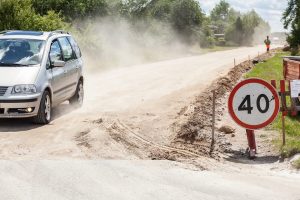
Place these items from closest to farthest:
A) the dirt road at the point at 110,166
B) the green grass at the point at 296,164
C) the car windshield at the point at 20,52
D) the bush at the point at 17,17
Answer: the dirt road at the point at 110,166
the green grass at the point at 296,164
the car windshield at the point at 20,52
the bush at the point at 17,17

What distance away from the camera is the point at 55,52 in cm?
1202

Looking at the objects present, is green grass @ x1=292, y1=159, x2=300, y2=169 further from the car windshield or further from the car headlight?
the car windshield

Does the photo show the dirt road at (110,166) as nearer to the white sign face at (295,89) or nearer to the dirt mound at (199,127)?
the dirt mound at (199,127)

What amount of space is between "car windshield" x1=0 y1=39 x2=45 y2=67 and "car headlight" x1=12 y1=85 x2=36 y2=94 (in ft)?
2.46

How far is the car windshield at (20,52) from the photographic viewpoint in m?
11.1

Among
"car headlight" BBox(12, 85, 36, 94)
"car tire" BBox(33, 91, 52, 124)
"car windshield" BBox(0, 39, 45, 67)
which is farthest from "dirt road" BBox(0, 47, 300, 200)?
"car windshield" BBox(0, 39, 45, 67)

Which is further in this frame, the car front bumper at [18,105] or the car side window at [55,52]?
the car side window at [55,52]

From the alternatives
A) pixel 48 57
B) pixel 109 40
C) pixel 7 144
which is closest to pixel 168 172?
pixel 7 144

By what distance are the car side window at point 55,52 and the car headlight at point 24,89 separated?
1221 millimetres

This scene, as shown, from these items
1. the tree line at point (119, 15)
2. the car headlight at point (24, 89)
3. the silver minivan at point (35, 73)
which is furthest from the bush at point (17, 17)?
the car headlight at point (24, 89)

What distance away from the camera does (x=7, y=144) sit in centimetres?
890

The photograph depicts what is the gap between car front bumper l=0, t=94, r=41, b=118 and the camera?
10.3 m

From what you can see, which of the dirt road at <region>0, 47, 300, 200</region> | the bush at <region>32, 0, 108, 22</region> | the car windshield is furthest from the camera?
the bush at <region>32, 0, 108, 22</region>

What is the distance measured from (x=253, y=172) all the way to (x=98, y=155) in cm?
233
